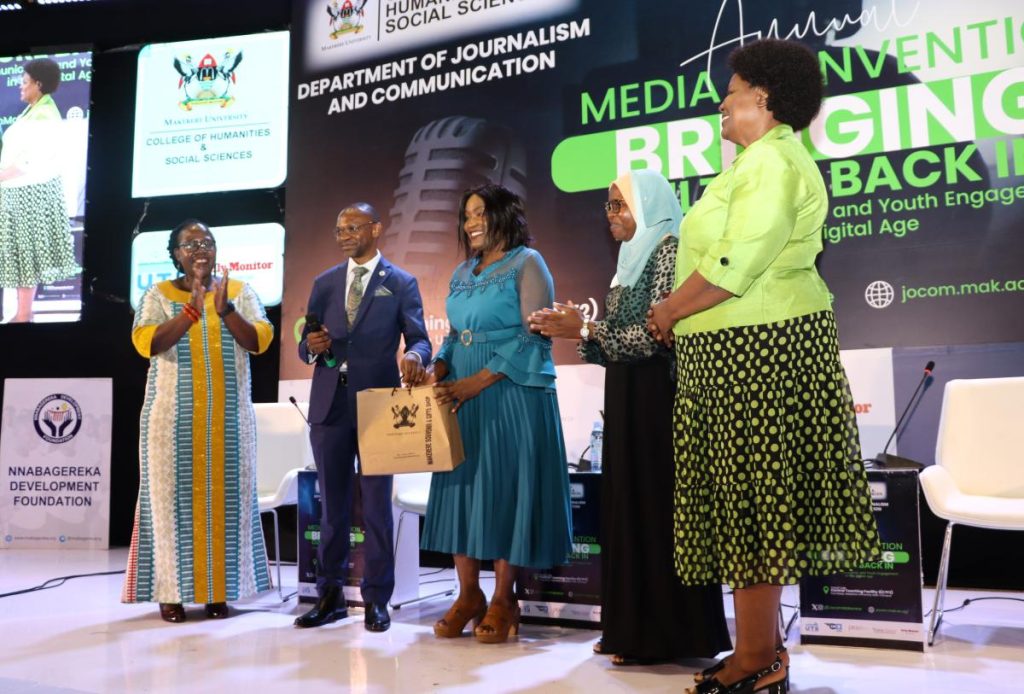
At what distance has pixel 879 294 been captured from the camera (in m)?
4.37

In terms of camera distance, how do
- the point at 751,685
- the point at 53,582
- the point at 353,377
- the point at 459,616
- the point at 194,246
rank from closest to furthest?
the point at 751,685 → the point at 459,616 → the point at 353,377 → the point at 194,246 → the point at 53,582

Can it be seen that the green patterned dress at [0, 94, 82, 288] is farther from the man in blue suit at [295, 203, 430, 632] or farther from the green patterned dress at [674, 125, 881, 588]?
the green patterned dress at [674, 125, 881, 588]

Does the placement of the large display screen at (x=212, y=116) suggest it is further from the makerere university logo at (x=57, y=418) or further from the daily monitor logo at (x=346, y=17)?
the makerere university logo at (x=57, y=418)

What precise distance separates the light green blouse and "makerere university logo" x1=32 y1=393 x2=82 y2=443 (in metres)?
5.29

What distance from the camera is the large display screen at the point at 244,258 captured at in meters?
5.90

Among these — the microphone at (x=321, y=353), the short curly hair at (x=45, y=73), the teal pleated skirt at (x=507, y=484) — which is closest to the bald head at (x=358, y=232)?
the microphone at (x=321, y=353)

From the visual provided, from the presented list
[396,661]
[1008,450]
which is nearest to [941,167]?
[1008,450]

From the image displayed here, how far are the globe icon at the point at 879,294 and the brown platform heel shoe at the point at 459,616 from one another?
99.1 inches

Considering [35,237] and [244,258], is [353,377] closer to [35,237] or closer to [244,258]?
[244,258]

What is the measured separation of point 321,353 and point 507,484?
937mm

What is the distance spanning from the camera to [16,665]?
287 cm

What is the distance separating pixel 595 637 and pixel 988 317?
2.50 meters

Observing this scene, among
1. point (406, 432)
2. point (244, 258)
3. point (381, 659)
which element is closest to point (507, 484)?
point (406, 432)

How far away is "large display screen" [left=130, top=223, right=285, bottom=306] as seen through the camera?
590 cm
